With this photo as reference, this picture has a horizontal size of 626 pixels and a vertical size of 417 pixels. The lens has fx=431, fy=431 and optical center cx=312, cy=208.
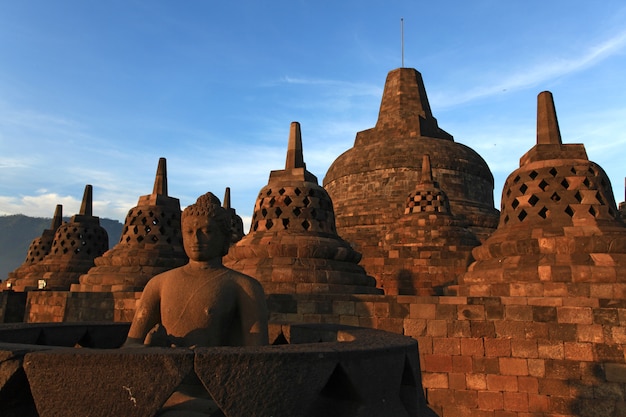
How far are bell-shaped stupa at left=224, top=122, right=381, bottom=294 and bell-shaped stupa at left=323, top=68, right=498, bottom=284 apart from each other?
896cm

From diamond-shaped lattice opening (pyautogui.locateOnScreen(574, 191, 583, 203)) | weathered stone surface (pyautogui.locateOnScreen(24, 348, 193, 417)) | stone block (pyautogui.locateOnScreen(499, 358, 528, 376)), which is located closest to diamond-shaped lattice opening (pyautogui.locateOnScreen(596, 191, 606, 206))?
diamond-shaped lattice opening (pyautogui.locateOnScreen(574, 191, 583, 203))

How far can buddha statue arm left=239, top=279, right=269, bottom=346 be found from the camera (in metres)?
3.03

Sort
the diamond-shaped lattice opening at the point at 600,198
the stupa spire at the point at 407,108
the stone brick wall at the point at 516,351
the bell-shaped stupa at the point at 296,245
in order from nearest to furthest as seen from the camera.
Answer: the stone brick wall at the point at 516,351 < the diamond-shaped lattice opening at the point at 600,198 < the bell-shaped stupa at the point at 296,245 < the stupa spire at the point at 407,108

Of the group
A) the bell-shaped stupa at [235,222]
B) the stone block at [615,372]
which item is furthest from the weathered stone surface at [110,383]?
the bell-shaped stupa at [235,222]

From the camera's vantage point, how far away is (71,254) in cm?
1625

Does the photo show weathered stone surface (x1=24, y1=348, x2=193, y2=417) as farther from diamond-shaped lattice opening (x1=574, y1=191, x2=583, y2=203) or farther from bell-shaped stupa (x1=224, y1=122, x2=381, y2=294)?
diamond-shaped lattice opening (x1=574, y1=191, x2=583, y2=203)

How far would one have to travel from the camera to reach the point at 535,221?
25.2 feet

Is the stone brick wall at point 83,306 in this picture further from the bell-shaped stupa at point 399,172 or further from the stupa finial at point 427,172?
Answer: the stupa finial at point 427,172

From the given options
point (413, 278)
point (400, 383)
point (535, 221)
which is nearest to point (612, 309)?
point (535, 221)

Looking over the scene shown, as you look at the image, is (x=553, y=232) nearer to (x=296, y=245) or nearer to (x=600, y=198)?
(x=600, y=198)

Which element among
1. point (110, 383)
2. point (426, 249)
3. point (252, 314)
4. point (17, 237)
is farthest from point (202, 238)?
point (17, 237)

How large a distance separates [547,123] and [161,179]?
34.8 feet

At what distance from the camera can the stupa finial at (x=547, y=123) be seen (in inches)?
334

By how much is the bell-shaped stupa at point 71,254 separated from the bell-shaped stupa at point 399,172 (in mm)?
10288
